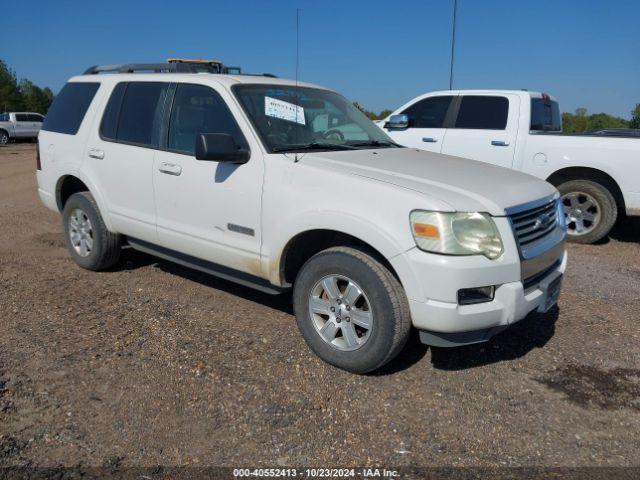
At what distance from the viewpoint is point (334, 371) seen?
3551 mm

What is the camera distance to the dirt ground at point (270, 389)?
9.06ft

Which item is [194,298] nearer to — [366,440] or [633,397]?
[366,440]

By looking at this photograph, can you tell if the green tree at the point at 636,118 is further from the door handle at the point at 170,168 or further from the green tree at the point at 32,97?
the green tree at the point at 32,97

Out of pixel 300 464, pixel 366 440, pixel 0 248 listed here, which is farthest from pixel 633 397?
pixel 0 248

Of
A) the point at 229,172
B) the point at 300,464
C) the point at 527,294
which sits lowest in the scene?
the point at 300,464

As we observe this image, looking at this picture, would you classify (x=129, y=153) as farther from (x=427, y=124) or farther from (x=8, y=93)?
(x=8, y=93)

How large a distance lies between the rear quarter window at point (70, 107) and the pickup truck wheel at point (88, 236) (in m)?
0.68

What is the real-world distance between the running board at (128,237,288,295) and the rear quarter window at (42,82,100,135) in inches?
51.7

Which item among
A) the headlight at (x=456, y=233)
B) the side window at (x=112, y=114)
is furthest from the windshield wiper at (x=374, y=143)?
the side window at (x=112, y=114)

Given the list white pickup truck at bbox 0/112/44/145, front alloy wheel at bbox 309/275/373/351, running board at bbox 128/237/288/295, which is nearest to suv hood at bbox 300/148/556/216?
front alloy wheel at bbox 309/275/373/351

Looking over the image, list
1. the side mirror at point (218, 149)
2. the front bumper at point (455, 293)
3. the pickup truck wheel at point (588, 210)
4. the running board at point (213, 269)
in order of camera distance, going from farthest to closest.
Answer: the pickup truck wheel at point (588, 210) < the running board at point (213, 269) < the side mirror at point (218, 149) < the front bumper at point (455, 293)

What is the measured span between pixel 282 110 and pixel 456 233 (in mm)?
1750

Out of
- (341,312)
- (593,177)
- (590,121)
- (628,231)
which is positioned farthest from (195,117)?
(590,121)

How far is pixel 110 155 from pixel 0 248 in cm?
251
